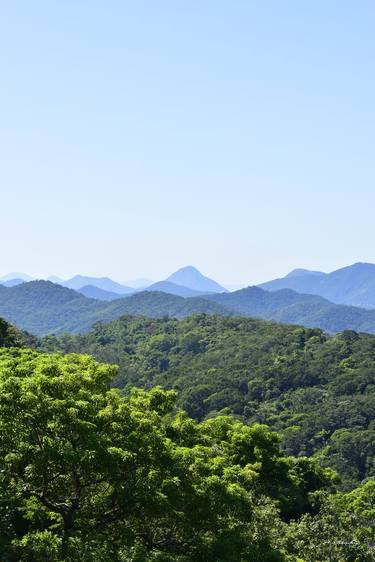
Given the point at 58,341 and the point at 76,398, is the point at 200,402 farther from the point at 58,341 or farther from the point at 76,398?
the point at 76,398

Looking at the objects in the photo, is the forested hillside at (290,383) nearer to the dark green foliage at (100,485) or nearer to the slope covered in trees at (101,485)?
the slope covered in trees at (101,485)

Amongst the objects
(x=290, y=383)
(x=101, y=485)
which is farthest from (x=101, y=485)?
(x=290, y=383)

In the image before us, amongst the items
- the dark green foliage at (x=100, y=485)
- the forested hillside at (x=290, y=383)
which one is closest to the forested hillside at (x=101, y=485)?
the dark green foliage at (x=100, y=485)

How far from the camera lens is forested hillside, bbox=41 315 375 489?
112688 millimetres

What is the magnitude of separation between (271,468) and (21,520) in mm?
21695

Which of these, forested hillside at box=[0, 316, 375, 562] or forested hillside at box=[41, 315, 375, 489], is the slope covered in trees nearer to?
forested hillside at box=[0, 316, 375, 562]

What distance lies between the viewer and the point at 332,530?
2878cm

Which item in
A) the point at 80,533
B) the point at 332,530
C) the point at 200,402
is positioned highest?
the point at 80,533

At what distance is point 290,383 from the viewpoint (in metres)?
146

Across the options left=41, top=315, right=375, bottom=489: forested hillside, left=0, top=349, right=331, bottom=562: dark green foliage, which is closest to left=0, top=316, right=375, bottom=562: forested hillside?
left=0, top=349, right=331, bottom=562: dark green foliage

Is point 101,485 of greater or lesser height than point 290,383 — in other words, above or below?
above

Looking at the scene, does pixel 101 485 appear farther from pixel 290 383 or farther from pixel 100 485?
pixel 290 383

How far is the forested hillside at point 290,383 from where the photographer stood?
11269 centimetres

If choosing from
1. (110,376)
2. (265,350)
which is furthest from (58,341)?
(110,376)
